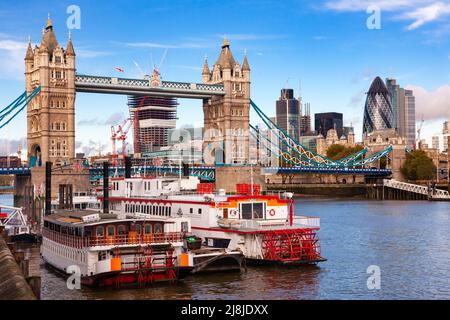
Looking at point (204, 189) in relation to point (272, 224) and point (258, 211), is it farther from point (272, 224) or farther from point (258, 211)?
point (272, 224)

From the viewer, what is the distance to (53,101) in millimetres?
92375

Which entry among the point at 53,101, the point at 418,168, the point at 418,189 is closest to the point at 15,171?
the point at 53,101

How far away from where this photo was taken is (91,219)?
31.3 m

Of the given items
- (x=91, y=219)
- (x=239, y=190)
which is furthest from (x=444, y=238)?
(x=91, y=219)

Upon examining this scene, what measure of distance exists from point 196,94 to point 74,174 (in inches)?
1078

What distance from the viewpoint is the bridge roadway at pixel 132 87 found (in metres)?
94.8

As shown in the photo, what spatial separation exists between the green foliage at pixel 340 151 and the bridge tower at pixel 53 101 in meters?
82.8

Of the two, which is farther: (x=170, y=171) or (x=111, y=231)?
(x=170, y=171)

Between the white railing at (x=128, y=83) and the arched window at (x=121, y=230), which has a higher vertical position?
the white railing at (x=128, y=83)

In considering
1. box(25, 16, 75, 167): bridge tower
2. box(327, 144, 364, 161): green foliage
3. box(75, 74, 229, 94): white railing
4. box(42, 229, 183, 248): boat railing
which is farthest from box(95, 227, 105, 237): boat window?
box(327, 144, 364, 161): green foliage

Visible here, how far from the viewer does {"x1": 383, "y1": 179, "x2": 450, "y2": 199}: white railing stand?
10711 centimetres

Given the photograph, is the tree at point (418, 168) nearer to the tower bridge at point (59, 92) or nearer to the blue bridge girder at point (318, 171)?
the blue bridge girder at point (318, 171)

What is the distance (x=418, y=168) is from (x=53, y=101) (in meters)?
67.9

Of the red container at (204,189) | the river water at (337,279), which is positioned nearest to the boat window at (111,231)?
the river water at (337,279)
